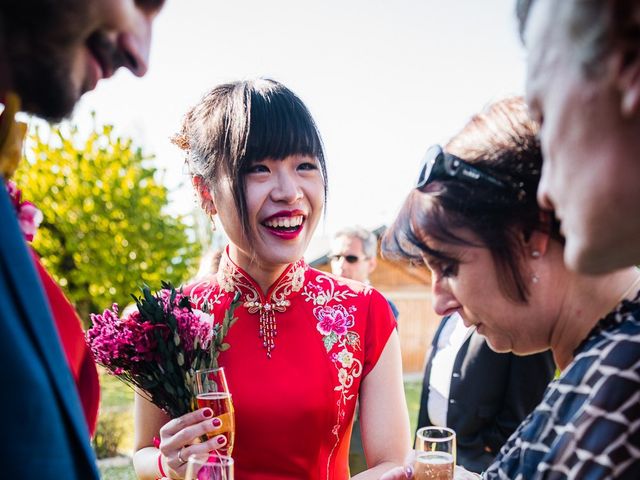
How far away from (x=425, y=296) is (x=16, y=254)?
79.3ft

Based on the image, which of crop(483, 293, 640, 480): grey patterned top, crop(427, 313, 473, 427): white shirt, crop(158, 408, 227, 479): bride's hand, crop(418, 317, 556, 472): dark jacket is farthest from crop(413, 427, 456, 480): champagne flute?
crop(427, 313, 473, 427): white shirt

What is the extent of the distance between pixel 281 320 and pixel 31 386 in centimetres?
155

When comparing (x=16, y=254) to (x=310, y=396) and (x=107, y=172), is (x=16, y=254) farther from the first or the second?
(x=107, y=172)

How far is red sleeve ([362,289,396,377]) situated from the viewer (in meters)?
2.75

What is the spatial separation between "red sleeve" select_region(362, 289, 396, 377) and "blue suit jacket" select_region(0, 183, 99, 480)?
4.98ft

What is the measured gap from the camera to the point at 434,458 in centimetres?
209

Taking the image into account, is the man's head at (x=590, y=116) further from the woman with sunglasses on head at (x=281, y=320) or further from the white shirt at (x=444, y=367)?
the white shirt at (x=444, y=367)

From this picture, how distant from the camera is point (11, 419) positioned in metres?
1.28

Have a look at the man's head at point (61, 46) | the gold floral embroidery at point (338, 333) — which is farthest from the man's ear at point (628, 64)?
the gold floral embroidery at point (338, 333)

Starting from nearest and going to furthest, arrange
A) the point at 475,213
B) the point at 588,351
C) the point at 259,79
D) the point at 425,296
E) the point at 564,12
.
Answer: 1. the point at 564,12
2. the point at 588,351
3. the point at 475,213
4. the point at 259,79
5. the point at 425,296

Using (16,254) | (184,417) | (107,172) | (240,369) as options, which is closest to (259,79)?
(240,369)

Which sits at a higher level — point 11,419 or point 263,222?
point 263,222

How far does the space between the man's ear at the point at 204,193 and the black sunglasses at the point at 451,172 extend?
120 cm

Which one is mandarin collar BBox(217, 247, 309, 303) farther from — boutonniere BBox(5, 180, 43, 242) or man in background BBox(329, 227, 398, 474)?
man in background BBox(329, 227, 398, 474)
